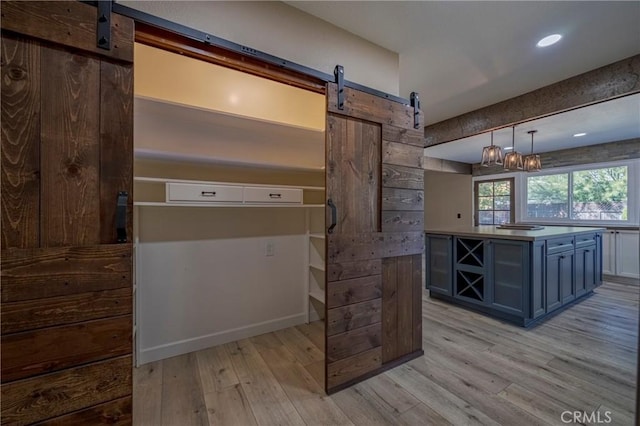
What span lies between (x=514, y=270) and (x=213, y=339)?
3.09 meters

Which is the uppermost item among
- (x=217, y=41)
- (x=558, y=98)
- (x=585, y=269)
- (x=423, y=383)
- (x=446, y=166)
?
(x=558, y=98)

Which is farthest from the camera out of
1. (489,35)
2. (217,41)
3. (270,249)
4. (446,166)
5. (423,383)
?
(446,166)

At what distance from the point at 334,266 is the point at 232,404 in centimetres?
108

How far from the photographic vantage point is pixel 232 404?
1.71m

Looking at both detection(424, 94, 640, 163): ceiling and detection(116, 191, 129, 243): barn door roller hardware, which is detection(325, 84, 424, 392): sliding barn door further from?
detection(424, 94, 640, 163): ceiling

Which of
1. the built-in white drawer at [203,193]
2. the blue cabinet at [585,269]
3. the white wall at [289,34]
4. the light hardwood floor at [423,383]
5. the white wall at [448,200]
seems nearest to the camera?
the white wall at [289,34]

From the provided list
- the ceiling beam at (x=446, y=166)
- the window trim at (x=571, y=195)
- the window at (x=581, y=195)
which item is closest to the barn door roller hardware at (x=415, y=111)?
the window trim at (x=571, y=195)

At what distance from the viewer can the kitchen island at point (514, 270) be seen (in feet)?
9.13

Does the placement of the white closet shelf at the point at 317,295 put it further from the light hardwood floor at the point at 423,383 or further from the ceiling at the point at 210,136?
the ceiling at the point at 210,136

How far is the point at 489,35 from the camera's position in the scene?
2090 mm

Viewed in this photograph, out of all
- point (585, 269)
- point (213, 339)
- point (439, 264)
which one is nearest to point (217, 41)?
point (213, 339)

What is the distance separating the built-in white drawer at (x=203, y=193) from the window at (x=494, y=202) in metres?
6.45

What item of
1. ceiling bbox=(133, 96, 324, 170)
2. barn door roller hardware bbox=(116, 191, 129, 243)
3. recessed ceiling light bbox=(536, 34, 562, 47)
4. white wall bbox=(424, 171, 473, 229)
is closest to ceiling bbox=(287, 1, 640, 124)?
recessed ceiling light bbox=(536, 34, 562, 47)

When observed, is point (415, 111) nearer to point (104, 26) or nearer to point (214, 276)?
point (104, 26)
